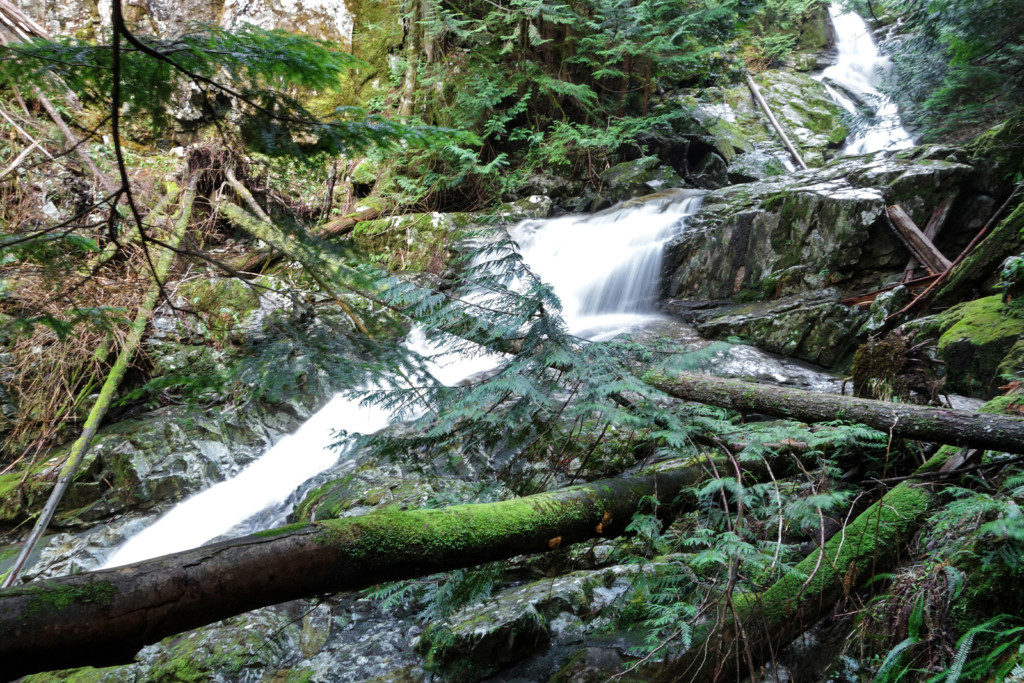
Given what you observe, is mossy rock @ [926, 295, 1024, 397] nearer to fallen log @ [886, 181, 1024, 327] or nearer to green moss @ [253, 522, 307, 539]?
fallen log @ [886, 181, 1024, 327]

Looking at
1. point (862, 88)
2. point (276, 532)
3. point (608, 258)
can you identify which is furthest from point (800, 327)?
point (862, 88)

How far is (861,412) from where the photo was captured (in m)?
2.85

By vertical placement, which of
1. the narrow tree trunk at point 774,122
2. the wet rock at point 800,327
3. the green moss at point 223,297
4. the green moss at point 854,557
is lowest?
the wet rock at point 800,327

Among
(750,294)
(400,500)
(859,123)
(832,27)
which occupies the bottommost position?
(400,500)

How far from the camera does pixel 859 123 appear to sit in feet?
46.9

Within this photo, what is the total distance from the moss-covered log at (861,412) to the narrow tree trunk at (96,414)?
3795 mm

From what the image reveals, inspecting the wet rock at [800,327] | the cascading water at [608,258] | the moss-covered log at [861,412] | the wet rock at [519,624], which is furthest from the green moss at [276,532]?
the cascading water at [608,258]

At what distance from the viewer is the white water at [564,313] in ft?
19.1

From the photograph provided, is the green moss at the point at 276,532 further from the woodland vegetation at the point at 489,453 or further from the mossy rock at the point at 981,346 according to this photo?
the mossy rock at the point at 981,346

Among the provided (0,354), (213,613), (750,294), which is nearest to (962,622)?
(213,613)

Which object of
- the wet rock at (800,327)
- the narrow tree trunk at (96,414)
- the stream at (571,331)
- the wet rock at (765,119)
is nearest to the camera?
the narrow tree trunk at (96,414)

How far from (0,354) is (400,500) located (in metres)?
6.36

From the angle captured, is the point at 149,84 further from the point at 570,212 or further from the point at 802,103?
the point at 802,103

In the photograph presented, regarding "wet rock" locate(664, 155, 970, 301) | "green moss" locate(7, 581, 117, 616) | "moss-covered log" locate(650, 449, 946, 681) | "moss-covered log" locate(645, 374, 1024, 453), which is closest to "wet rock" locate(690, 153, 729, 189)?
"wet rock" locate(664, 155, 970, 301)
